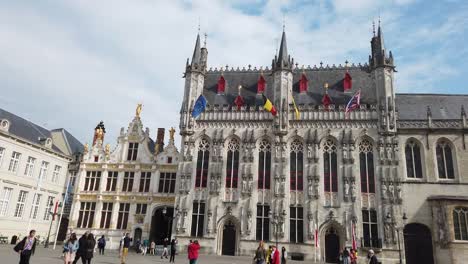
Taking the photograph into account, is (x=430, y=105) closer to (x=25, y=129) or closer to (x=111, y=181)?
(x=111, y=181)

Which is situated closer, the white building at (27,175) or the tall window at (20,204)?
the white building at (27,175)

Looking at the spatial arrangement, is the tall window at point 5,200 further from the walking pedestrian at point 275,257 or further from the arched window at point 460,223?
the arched window at point 460,223

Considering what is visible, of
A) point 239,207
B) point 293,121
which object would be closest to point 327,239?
point 239,207

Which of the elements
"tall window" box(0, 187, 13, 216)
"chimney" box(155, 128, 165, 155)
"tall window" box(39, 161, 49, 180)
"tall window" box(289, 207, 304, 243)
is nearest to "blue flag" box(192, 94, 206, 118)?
"chimney" box(155, 128, 165, 155)

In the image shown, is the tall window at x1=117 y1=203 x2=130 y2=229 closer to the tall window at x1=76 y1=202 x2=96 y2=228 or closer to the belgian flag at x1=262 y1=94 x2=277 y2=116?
the tall window at x1=76 y1=202 x2=96 y2=228

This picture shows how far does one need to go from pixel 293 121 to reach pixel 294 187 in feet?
22.6

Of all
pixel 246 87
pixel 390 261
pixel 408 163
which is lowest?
pixel 390 261

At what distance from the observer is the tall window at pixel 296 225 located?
33.9 m

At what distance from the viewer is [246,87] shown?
4225 centimetres

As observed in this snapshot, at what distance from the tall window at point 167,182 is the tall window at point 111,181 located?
547 centimetres

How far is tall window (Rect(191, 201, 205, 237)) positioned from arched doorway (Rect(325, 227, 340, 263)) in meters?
12.3

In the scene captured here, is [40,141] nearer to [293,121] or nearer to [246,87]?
[246,87]

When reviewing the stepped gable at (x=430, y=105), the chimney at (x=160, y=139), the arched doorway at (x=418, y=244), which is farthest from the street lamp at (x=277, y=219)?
the chimney at (x=160, y=139)

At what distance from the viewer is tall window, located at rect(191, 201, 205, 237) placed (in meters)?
35.8
